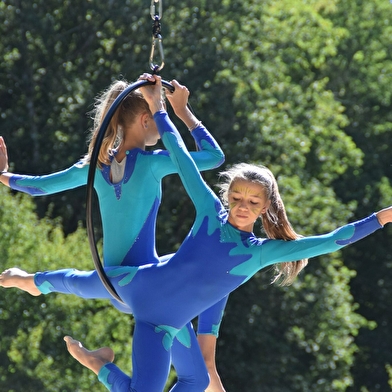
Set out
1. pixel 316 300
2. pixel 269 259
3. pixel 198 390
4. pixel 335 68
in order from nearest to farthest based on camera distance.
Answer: pixel 269 259 → pixel 198 390 → pixel 316 300 → pixel 335 68

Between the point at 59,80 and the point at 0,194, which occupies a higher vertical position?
the point at 59,80

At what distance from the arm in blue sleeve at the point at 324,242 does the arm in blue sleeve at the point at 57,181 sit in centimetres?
103

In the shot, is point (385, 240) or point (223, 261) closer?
point (223, 261)

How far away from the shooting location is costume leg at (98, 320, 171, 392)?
4.32 metres

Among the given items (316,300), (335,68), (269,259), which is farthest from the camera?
(335,68)

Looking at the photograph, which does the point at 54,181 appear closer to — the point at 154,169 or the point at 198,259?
the point at 154,169

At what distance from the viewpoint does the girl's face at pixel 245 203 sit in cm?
434

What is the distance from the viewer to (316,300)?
1438 centimetres

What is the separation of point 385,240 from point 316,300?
16.5ft

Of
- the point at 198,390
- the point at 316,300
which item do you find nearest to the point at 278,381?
the point at 316,300

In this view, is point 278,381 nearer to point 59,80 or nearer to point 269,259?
point 59,80

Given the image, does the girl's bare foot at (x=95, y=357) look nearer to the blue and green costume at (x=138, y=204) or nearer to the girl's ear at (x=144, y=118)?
the blue and green costume at (x=138, y=204)

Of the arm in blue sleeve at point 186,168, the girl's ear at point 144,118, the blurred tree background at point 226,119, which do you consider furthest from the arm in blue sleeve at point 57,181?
the blurred tree background at point 226,119

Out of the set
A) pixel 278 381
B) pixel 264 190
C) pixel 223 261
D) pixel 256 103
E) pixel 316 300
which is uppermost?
pixel 256 103
